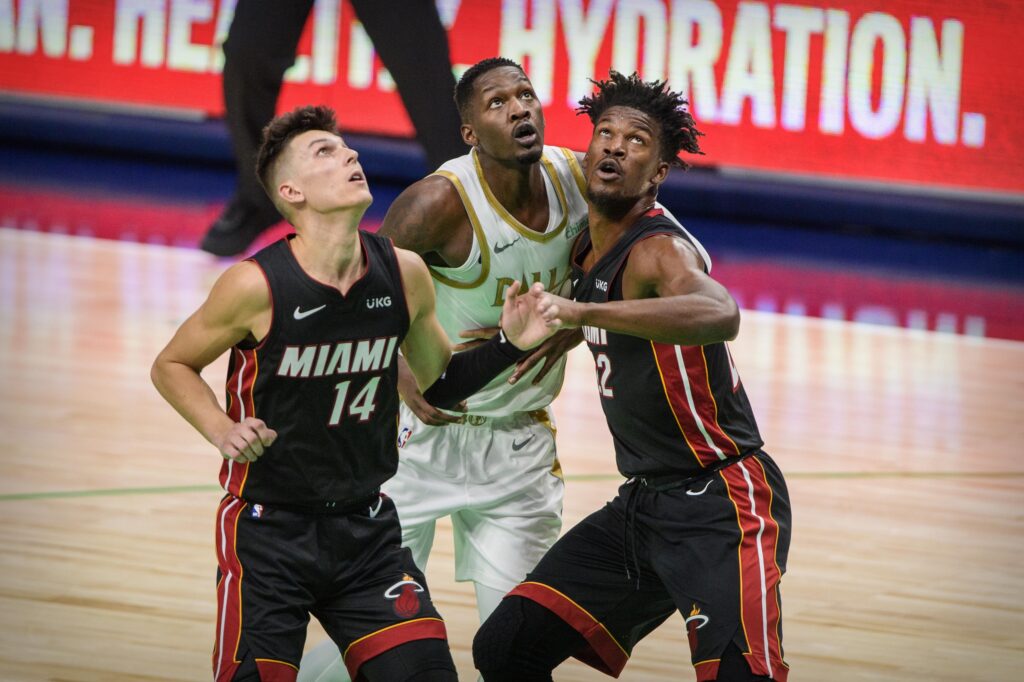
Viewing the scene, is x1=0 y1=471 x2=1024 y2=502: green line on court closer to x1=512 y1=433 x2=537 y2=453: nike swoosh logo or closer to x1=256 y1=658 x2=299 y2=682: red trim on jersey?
x1=512 y1=433 x2=537 y2=453: nike swoosh logo

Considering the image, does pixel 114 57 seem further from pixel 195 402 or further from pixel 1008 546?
pixel 195 402

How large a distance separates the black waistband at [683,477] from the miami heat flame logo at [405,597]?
0.62 m

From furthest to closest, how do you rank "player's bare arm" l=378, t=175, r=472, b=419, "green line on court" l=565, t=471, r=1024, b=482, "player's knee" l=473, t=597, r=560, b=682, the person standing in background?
the person standing in background < "green line on court" l=565, t=471, r=1024, b=482 < "player's bare arm" l=378, t=175, r=472, b=419 < "player's knee" l=473, t=597, r=560, b=682

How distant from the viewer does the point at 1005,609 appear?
5.21 metres

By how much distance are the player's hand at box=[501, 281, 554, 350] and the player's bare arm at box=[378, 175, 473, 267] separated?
59 cm

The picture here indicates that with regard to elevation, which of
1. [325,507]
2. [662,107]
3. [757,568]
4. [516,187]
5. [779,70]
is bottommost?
[757,568]

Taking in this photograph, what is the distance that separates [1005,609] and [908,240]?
7205 millimetres

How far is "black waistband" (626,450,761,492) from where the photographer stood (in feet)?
12.6

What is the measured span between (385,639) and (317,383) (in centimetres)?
56

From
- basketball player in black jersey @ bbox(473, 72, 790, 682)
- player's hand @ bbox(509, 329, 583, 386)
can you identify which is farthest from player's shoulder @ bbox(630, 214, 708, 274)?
player's hand @ bbox(509, 329, 583, 386)

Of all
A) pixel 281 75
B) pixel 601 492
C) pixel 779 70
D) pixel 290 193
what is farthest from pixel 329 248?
pixel 779 70

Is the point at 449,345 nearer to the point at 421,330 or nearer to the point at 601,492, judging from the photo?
the point at 421,330

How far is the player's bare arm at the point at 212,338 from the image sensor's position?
346 centimetres

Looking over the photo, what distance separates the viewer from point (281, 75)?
8.98 metres
